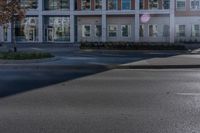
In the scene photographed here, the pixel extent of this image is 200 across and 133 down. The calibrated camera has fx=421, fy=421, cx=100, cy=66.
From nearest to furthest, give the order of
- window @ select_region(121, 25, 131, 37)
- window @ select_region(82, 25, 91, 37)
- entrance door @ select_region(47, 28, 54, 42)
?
window @ select_region(121, 25, 131, 37) < window @ select_region(82, 25, 91, 37) < entrance door @ select_region(47, 28, 54, 42)

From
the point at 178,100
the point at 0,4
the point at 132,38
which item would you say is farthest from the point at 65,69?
the point at 132,38

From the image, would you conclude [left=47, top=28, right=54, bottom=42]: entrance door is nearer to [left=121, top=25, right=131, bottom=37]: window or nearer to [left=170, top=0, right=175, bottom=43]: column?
[left=121, top=25, right=131, bottom=37]: window

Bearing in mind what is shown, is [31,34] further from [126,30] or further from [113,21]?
[126,30]

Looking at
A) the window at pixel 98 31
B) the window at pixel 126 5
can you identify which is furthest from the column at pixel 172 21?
the window at pixel 98 31

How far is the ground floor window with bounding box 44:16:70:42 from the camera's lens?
6253 cm

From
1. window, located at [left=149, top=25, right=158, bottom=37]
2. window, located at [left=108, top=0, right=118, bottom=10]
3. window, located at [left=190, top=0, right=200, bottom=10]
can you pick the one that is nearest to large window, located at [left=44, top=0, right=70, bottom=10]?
window, located at [left=108, top=0, right=118, bottom=10]

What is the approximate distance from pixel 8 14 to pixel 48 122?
1826 cm

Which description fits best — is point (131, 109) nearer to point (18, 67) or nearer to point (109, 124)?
point (109, 124)

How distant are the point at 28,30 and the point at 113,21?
12691 mm

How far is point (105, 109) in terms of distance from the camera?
354 inches

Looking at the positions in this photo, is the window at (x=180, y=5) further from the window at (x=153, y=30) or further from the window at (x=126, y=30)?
the window at (x=126, y=30)

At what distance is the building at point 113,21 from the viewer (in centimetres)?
5981

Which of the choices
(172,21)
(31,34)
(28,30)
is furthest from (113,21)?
(28,30)

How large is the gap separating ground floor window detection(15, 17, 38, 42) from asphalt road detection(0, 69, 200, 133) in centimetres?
4976
